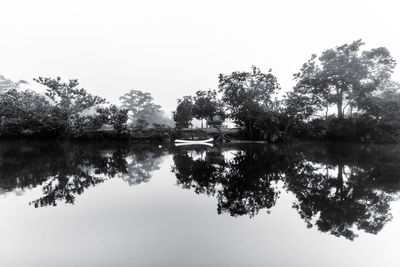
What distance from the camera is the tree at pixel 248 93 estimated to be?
31402mm

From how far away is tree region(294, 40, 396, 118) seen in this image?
31297mm

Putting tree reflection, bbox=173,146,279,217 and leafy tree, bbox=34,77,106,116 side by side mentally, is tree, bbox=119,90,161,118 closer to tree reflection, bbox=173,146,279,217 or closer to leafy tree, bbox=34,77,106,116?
leafy tree, bbox=34,77,106,116

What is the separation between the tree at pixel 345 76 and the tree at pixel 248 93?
4.47m

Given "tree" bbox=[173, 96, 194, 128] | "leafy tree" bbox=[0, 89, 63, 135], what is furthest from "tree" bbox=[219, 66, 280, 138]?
"leafy tree" bbox=[0, 89, 63, 135]

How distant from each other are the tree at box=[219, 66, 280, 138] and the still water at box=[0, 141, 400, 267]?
73.2 ft

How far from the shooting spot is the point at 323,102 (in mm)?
33594

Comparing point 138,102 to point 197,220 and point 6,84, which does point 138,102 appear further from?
point 197,220

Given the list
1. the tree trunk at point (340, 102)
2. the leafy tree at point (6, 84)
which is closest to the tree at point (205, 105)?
the tree trunk at point (340, 102)

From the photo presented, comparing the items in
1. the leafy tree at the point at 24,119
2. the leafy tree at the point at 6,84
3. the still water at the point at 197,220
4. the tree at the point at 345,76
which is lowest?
the still water at the point at 197,220

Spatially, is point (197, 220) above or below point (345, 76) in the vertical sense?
below

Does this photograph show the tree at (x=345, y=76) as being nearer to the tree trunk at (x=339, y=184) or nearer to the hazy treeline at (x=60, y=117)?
the hazy treeline at (x=60, y=117)

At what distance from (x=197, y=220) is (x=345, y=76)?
1258 inches

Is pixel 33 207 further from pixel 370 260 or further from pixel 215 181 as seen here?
pixel 370 260

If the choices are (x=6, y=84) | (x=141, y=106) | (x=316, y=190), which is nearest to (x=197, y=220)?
→ (x=316, y=190)
